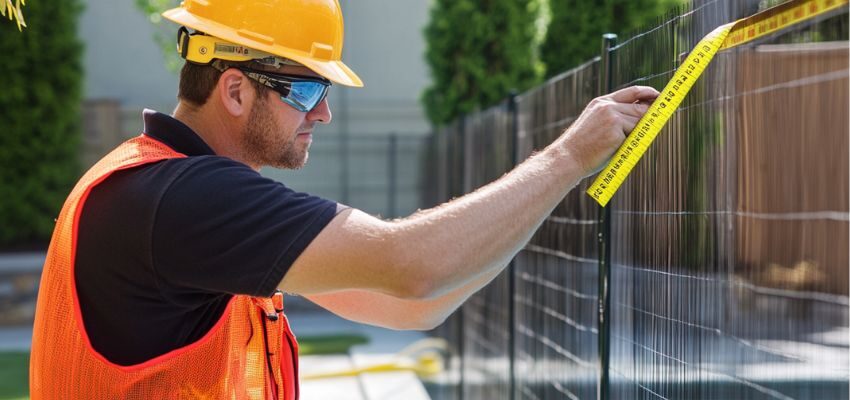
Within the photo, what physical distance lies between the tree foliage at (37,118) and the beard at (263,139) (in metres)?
14.0

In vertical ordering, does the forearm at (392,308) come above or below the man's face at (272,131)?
below

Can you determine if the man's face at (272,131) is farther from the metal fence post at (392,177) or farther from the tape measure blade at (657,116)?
the metal fence post at (392,177)

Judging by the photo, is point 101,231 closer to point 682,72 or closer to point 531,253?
point 682,72

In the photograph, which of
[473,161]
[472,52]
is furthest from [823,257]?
[472,52]

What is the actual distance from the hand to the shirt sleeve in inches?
20.9

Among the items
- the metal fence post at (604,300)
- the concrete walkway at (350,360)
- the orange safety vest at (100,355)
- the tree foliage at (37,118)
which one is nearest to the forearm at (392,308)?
the orange safety vest at (100,355)

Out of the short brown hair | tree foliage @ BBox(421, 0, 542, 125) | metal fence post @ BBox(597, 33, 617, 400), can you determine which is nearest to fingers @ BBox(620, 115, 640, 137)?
the short brown hair

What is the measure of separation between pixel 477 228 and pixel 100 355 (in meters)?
0.87

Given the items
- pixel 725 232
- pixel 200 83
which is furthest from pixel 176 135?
pixel 725 232

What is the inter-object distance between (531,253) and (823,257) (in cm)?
359

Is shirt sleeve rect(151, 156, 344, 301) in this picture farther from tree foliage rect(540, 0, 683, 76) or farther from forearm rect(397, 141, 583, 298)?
tree foliage rect(540, 0, 683, 76)

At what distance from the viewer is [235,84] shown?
2650mm

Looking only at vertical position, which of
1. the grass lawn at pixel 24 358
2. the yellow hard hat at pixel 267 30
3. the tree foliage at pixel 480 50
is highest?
the tree foliage at pixel 480 50

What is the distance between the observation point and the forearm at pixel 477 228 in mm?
2088
